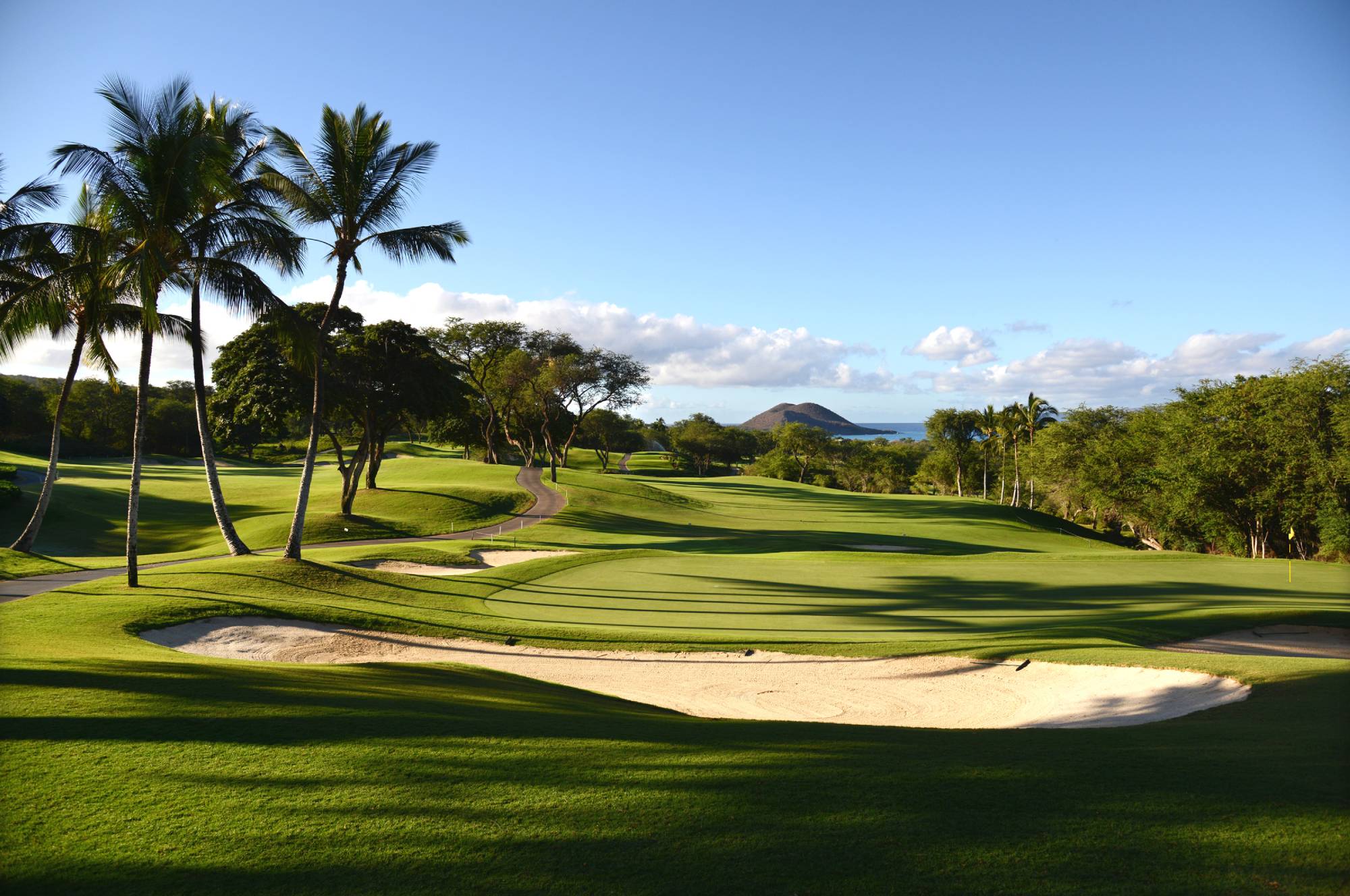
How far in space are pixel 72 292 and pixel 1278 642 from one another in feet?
105

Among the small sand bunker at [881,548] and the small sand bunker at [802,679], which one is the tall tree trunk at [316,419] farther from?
the small sand bunker at [881,548]

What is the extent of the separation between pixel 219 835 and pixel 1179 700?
12.6 metres

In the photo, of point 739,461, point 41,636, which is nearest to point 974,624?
point 41,636

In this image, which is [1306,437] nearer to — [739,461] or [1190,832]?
[1190,832]

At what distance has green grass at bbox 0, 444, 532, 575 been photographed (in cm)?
3381

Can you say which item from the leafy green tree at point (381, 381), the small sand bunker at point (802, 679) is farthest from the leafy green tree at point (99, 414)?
the small sand bunker at point (802, 679)

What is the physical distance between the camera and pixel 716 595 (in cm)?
2138

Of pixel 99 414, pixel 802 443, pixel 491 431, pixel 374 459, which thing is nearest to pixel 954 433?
pixel 802 443

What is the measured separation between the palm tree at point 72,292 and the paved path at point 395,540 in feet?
16.0

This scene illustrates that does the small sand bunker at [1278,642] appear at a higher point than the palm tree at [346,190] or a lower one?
lower

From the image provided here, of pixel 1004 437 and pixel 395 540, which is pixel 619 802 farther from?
pixel 1004 437

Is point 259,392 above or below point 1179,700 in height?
above

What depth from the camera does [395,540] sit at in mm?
36500

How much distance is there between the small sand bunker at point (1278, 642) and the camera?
49.7ft
